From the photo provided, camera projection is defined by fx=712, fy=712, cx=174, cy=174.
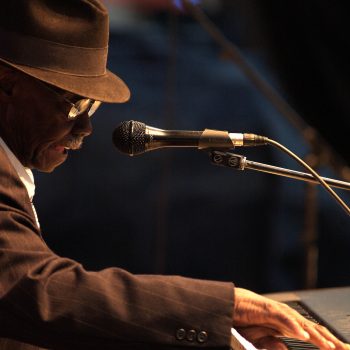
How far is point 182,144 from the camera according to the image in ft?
4.47

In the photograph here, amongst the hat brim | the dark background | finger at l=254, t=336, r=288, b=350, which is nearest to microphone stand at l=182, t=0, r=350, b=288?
the dark background

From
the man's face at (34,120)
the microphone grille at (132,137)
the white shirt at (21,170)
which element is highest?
the man's face at (34,120)

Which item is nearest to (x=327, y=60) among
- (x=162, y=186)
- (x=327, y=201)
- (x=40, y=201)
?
(x=327, y=201)

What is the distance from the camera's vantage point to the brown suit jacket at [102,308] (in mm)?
1173

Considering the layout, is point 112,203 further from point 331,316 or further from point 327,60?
point 331,316

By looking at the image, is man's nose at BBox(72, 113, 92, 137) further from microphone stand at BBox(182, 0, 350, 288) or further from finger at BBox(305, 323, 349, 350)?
microphone stand at BBox(182, 0, 350, 288)

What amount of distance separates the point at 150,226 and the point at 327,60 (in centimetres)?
144

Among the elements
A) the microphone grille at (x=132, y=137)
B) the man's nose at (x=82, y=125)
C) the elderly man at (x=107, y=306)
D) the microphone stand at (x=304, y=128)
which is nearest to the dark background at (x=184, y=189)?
the microphone stand at (x=304, y=128)

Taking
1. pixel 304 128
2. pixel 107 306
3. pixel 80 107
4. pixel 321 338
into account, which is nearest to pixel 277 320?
pixel 321 338

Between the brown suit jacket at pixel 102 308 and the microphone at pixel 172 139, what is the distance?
28 centimetres

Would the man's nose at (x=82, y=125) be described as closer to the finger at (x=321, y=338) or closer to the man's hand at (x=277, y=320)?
the man's hand at (x=277, y=320)

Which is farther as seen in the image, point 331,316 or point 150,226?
point 150,226

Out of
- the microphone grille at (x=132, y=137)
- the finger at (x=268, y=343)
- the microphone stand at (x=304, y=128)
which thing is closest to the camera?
the finger at (x=268, y=343)

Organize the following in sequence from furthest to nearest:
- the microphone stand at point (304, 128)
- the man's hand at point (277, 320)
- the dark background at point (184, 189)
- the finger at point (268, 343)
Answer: the dark background at point (184, 189) → the microphone stand at point (304, 128) → the finger at point (268, 343) → the man's hand at point (277, 320)
